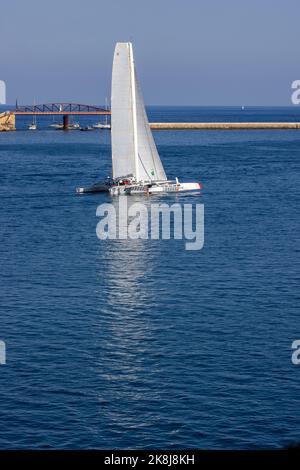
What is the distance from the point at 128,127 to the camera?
3777 inches

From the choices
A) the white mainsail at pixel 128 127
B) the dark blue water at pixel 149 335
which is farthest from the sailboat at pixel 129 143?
the dark blue water at pixel 149 335

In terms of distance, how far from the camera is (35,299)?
148 ft

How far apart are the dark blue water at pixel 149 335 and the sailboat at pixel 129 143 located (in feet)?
51.8

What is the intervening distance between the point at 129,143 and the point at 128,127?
1.90 m

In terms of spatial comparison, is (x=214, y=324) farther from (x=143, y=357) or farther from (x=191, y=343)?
(x=143, y=357)

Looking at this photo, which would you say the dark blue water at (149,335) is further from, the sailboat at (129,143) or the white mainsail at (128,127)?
the white mainsail at (128,127)

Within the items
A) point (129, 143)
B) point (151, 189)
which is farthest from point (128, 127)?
point (151, 189)

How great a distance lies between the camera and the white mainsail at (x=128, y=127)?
312 ft

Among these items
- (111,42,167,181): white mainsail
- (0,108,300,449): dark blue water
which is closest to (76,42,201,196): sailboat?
(111,42,167,181): white mainsail

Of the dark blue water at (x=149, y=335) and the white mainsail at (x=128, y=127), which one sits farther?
the white mainsail at (x=128, y=127)

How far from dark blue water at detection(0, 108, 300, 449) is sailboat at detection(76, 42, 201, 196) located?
15777 millimetres
